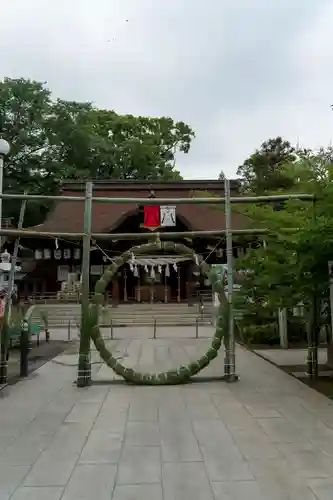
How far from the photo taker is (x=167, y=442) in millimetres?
5457

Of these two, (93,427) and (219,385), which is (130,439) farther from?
(219,385)

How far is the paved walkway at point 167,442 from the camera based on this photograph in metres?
4.12

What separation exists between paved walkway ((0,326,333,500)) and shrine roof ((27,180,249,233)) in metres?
20.9

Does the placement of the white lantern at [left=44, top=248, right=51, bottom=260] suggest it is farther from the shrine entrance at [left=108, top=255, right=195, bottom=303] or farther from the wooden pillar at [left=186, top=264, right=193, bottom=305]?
the wooden pillar at [left=186, top=264, right=193, bottom=305]

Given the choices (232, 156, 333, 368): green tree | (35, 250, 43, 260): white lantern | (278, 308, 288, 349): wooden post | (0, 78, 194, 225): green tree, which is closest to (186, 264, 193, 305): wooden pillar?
(35, 250, 43, 260): white lantern

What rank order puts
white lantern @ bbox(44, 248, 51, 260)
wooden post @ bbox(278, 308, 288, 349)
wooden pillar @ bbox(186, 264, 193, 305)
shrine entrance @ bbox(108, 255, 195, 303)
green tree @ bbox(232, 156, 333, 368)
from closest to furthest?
1. green tree @ bbox(232, 156, 333, 368)
2. wooden post @ bbox(278, 308, 288, 349)
3. wooden pillar @ bbox(186, 264, 193, 305)
4. shrine entrance @ bbox(108, 255, 195, 303)
5. white lantern @ bbox(44, 248, 51, 260)

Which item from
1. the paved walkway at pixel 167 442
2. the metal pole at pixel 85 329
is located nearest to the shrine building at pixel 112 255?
the metal pole at pixel 85 329

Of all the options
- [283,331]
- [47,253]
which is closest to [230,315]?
[283,331]

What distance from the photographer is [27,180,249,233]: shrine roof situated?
3109 cm

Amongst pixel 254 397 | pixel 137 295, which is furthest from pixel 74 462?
pixel 137 295

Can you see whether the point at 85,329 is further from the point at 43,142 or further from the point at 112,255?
the point at 43,142

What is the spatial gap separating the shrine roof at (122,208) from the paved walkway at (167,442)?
824 inches

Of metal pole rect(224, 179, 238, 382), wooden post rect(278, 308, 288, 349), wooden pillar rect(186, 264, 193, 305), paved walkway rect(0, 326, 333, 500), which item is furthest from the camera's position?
wooden pillar rect(186, 264, 193, 305)

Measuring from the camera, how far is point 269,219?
8.87 metres
